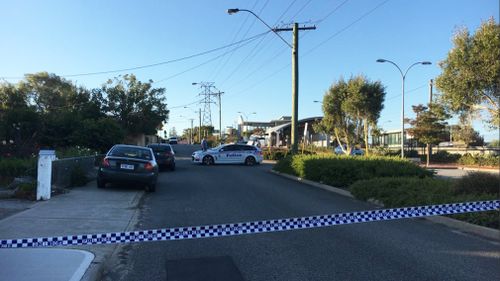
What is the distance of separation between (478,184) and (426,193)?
1.14 m

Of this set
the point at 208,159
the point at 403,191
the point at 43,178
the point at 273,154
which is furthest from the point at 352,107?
the point at 43,178

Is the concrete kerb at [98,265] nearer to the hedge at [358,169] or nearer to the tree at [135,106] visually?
the hedge at [358,169]

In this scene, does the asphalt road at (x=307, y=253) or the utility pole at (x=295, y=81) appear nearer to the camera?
the asphalt road at (x=307, y=253)

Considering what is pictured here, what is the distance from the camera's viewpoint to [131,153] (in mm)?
14656

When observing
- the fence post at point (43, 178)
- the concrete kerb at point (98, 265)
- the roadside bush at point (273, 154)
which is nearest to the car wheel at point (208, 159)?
the roadside bush at point (273, 154)

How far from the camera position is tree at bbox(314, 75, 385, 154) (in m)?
34.3

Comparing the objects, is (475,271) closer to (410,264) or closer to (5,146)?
(410,264)

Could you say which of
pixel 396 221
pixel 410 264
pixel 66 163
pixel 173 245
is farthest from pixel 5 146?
pixel 410 264

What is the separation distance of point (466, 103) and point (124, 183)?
15.7 m

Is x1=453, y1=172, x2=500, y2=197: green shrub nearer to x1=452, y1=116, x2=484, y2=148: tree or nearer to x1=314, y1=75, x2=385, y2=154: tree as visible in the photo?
x1=452, y1=116, x2=484, y2=148: tree

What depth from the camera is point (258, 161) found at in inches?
1170

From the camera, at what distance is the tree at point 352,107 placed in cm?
3428

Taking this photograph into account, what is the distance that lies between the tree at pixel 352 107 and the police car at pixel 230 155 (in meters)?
8.44

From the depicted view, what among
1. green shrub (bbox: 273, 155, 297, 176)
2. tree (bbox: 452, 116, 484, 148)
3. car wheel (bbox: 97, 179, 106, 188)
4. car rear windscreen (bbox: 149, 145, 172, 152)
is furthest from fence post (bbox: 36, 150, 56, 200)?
tree (bbox: 452, 116, 484, 148)
